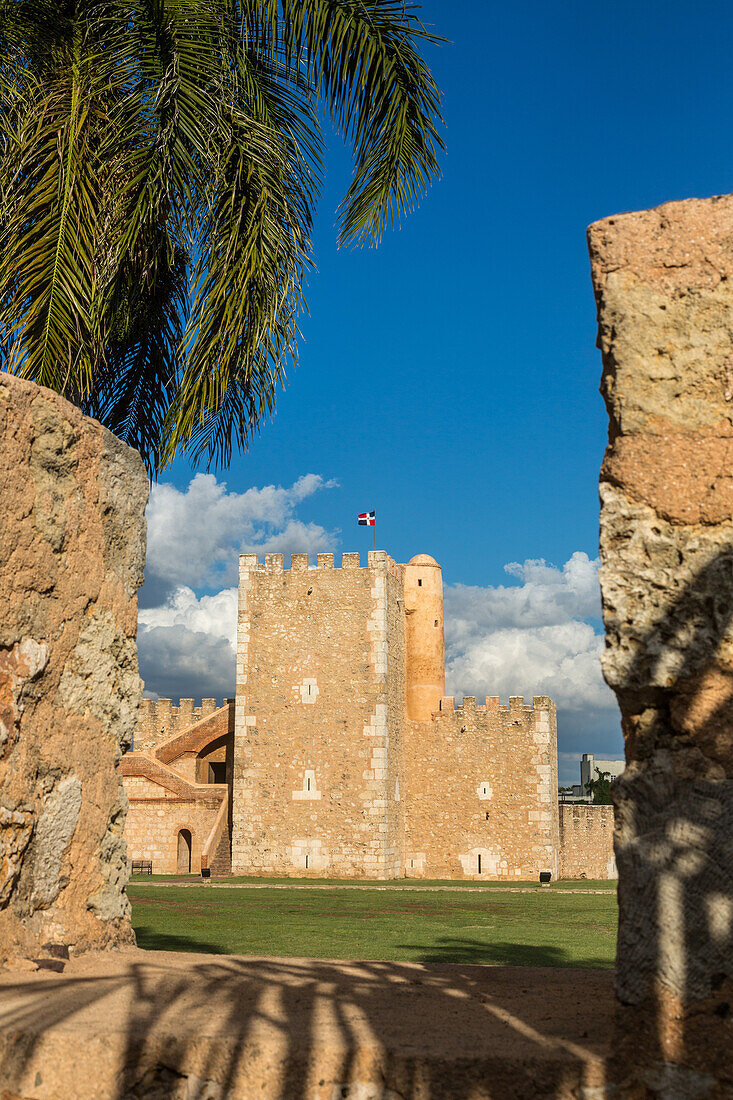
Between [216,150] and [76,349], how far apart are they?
1654 millimetres

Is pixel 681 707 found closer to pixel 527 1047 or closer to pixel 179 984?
pixel 527 1047

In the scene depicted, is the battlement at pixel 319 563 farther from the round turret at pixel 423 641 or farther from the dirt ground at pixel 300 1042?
the dirt ground at pixel 300 1042

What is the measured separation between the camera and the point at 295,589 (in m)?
27.5

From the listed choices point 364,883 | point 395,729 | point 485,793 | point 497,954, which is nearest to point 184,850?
point 364,883

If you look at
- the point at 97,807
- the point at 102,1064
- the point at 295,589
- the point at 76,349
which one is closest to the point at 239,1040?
the point at 102,1064

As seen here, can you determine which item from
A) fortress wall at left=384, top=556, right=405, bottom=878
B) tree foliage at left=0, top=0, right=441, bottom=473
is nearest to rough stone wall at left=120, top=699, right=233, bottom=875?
fortress wall at left=384, top=556, right=405, bottom=878

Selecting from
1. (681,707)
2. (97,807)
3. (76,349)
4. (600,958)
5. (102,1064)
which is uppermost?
(76,349)

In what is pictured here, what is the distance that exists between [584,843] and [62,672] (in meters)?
26.7

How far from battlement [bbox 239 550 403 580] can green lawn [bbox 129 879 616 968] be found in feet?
33.7

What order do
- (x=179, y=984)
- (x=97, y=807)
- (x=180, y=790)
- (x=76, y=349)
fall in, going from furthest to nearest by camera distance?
1. (x=180, y=790)
2. (x=76, y=349)
3. (x=97, y=807)
4. (x=179, y=984)

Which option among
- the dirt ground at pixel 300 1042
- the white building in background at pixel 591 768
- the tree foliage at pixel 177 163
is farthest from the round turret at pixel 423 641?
the white building in background at pixel 591 768

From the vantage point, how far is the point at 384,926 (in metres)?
11.3

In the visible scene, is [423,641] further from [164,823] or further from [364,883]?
→ [164,823]

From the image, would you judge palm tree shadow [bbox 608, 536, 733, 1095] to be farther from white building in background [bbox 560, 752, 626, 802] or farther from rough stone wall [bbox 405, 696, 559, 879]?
white building in background [bbox 560, 752, 626, 802]
